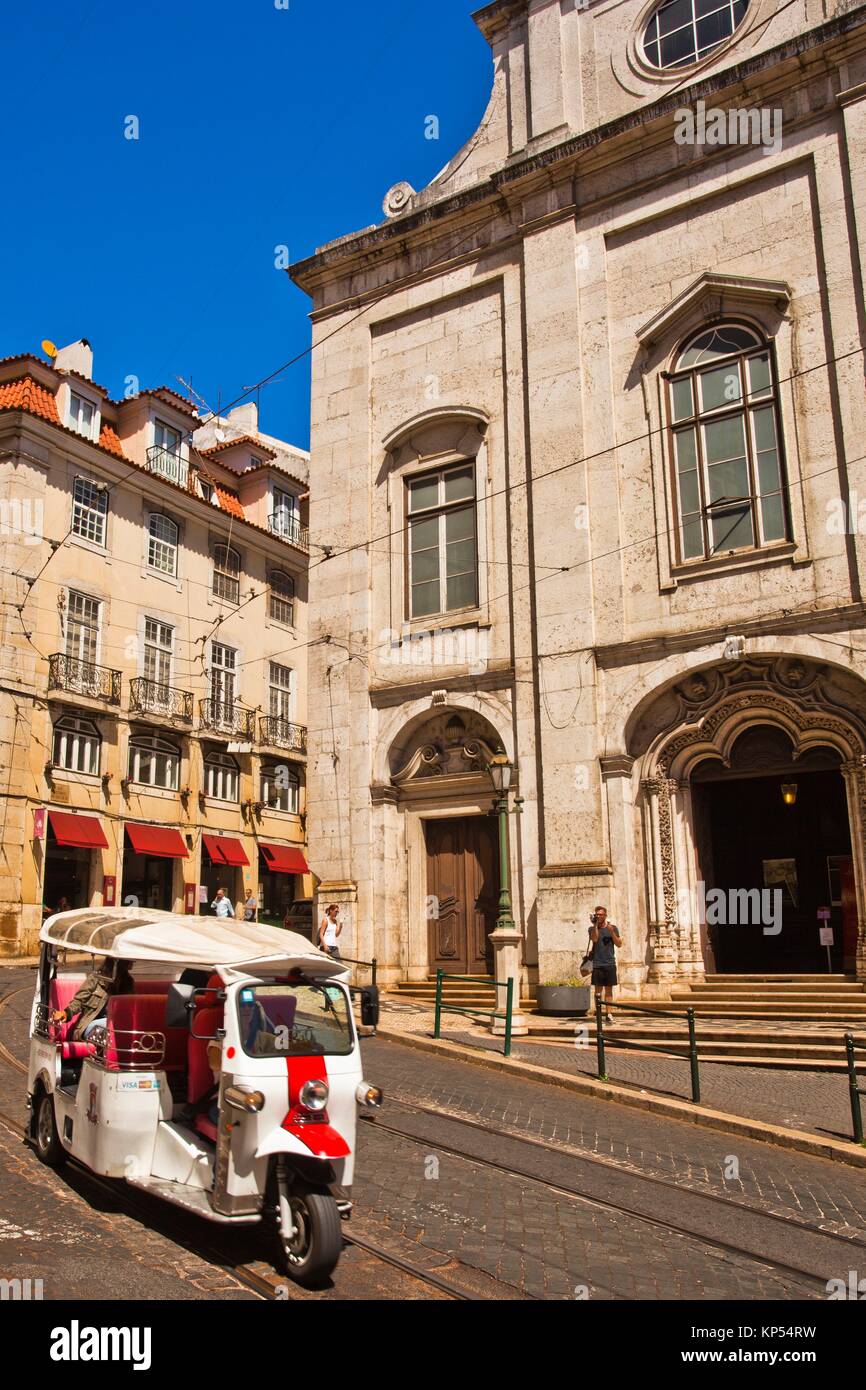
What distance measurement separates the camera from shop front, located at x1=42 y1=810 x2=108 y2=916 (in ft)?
102

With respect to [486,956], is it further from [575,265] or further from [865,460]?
[575,265]

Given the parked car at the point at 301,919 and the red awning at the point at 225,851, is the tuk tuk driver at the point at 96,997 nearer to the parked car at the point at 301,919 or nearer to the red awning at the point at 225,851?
the parked car at the point at 301,919

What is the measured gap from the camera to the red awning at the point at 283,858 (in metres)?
39.7

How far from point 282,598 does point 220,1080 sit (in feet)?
122

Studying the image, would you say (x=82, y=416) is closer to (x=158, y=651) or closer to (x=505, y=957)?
(x=158, y=651)

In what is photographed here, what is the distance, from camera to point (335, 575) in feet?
71.8

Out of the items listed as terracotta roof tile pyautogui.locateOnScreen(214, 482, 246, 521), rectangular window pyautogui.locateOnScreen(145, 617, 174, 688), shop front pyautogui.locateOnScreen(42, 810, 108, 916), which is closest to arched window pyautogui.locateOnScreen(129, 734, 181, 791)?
rectangular window pyautogui.locateOnScreen(145, 617, 174, 688)

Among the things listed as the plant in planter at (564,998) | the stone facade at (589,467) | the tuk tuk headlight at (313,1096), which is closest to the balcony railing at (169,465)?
the stone facade at (589,467)

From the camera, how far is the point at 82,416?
34500 millimetres

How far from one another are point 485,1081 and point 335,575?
38.6 feet

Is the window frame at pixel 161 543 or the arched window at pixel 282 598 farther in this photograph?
the arched window at pixel 282 598

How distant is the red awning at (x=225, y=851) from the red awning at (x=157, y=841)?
4.53ft

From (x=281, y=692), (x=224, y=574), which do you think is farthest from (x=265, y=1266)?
(x=281, y=692)
